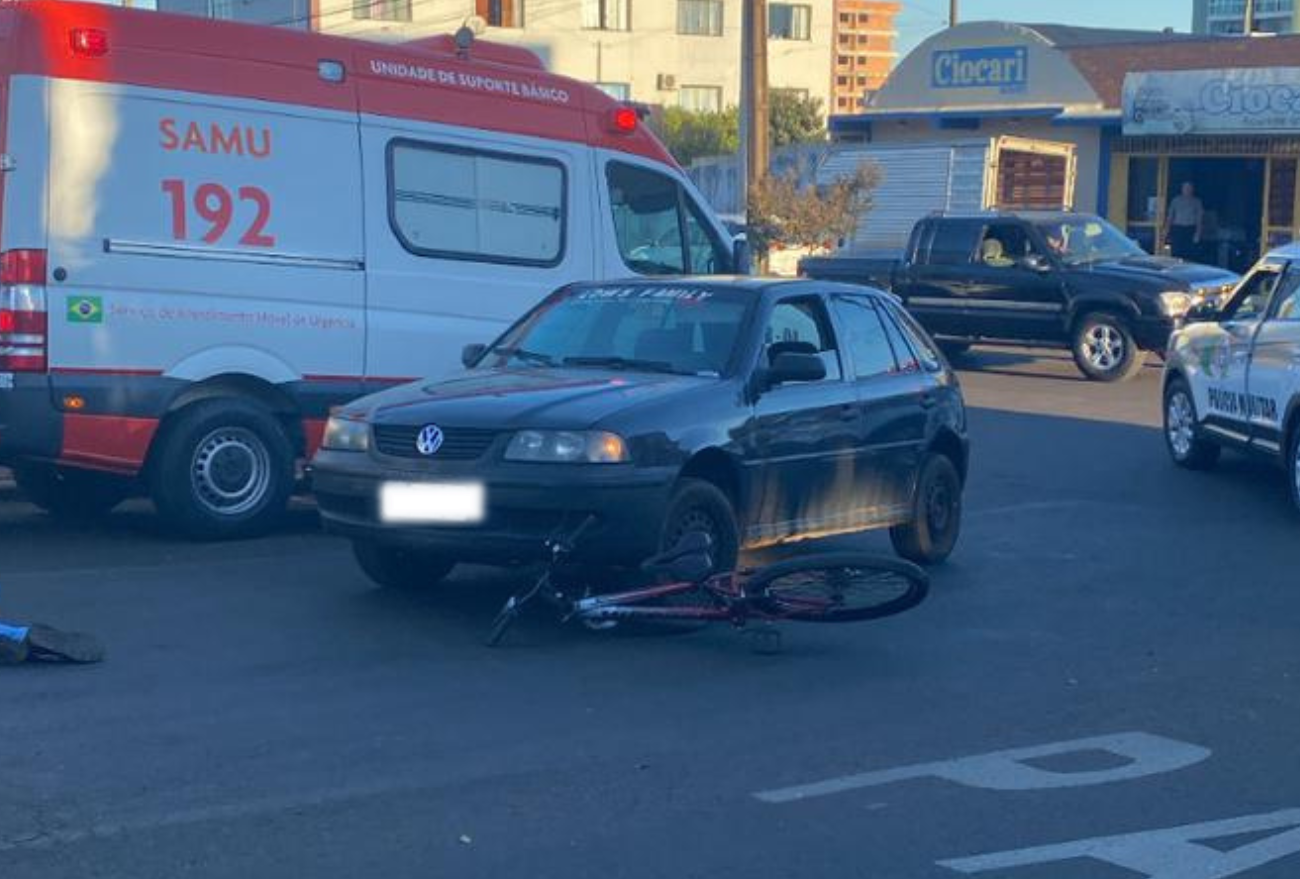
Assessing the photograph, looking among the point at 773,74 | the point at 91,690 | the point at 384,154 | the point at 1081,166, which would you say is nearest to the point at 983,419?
the point at 384,154

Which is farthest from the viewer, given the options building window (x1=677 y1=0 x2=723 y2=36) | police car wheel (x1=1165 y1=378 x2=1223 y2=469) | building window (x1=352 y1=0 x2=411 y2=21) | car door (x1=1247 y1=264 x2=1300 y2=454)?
building window (x1=677 y1=0 x2=723 y2=36)

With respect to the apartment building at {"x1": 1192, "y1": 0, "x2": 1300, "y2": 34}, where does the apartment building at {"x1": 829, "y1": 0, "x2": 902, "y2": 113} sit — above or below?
above

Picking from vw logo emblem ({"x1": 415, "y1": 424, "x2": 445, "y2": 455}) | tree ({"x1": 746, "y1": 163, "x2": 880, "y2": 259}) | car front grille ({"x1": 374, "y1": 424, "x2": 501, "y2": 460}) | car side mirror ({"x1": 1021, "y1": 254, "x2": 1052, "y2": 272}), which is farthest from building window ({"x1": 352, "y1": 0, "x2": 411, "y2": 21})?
vw logo emblem ({"x1": 415, "y1": 424, "x2": 445, "y2": 455})

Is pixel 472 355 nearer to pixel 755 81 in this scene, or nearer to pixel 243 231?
pixel 243 231

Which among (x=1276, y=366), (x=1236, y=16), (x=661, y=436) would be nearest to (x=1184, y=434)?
(x=1276, y=366)

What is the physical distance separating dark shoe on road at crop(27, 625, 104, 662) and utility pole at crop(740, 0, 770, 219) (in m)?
19.9

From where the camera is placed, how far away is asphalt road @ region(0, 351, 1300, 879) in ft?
18.2

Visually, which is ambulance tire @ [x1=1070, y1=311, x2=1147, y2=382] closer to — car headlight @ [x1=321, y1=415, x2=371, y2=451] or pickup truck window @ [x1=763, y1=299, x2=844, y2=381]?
pickup truck window @ [x1=763, y1=299, x2=844, y2=381]

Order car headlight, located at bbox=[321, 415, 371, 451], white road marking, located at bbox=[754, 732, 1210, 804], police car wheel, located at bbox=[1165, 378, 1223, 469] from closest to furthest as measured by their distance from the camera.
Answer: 1. white road marking, located at bbox=[754, 732, 1210, 804]
2. car headlight, located at bbox=[321, 415, 371, 451]
3. police car wheel, located at bbox=[1165, 378, 1223, 469]

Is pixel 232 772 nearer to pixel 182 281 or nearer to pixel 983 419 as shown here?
pixel 182 281

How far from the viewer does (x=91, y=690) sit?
23.7 ft

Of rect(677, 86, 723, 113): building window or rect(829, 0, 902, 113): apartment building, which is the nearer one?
rect(677, 86, 723, 113): building window

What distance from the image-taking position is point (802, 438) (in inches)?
374

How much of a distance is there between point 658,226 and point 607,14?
5205 centimetres
